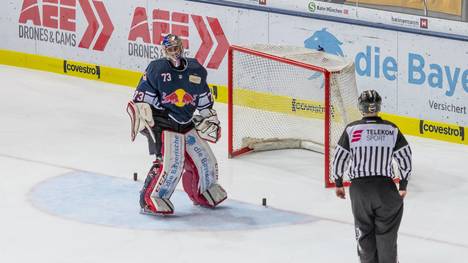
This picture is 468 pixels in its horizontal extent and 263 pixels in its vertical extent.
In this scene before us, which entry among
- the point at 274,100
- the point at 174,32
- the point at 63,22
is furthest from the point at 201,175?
the point at 63,22

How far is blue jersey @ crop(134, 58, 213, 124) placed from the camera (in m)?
11.1

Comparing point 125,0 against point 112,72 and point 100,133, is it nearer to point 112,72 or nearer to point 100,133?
point 112,72

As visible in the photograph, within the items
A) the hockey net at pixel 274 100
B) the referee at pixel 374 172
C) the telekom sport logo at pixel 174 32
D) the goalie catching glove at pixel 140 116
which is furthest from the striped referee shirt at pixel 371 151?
the telekom sport logo at pixel 174 32

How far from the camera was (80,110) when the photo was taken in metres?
15.0

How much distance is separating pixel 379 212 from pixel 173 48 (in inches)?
99.8

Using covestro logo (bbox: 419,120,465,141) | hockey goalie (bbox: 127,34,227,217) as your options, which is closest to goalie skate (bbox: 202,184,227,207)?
hockey goalie (bbox: 127,34,227,217)

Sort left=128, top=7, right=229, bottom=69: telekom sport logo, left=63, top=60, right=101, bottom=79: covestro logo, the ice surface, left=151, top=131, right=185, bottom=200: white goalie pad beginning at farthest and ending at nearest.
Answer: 1. left=63, top=60, right=101, bottom=79: covestro logo
2. left=128, top=7, right=229, bottom=69: telekom sport logo
3. left=151, top=131, right=185, bottom=200: white goalie pad
4. the ice surface

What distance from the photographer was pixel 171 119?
11188 mm

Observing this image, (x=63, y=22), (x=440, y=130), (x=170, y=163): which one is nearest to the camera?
(x=170, y=163)

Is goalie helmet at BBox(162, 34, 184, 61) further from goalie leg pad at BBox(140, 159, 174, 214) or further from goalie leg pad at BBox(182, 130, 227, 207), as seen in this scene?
goalie leg pad at BBox(140, 159, 174, 214)

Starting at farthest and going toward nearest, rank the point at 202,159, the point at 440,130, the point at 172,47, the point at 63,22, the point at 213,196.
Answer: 1. the point at 63,22
2. the point at 440,130
3. the point at 213,196
4. the point at 202,159
5. the point at 172,47

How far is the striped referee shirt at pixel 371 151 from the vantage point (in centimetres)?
922

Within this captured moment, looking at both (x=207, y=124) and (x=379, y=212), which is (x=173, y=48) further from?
(x=379, y=212)

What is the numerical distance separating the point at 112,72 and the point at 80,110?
118cm
